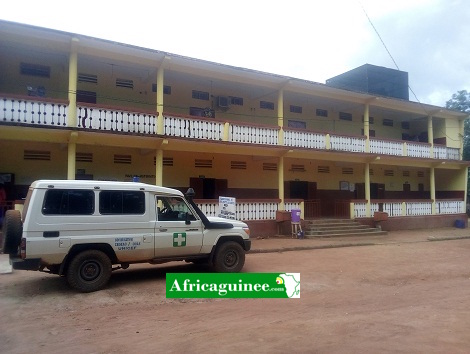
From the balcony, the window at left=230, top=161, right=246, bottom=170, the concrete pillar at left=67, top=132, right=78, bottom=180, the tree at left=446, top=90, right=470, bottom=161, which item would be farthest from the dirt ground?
the tree at left=446, top=90, right=470, bottom=161

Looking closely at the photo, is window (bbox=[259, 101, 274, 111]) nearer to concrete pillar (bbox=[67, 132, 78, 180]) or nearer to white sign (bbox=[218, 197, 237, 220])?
white sign (bbox=[218, 197, 237, 220])

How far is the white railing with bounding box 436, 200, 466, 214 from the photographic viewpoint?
69.2ft

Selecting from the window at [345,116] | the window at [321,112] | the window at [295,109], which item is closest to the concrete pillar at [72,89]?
Result: the window at [295,109]

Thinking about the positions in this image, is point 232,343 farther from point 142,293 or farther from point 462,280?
point 462,280

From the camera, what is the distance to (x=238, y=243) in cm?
840

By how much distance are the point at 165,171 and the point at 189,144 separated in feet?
7.89

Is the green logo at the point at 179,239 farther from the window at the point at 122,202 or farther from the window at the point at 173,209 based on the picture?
the window at the point at 122,202

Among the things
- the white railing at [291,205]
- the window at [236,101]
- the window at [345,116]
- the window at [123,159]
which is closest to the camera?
the window at [123,159]

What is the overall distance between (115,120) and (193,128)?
297 cm

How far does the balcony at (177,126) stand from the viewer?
1133 cm

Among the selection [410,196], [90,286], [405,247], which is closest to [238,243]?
[90,286]

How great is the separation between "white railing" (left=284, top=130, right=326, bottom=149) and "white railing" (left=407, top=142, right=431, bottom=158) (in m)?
6.25

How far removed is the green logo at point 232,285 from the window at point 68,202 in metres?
2.28

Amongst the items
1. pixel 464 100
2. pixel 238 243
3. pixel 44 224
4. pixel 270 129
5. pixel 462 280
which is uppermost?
pixel 464 100
